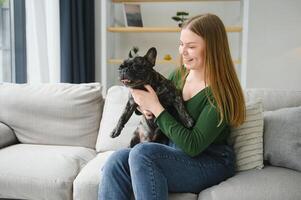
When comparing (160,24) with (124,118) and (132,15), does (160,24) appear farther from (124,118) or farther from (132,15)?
(124,118)

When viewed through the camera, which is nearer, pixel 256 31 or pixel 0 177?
pixel 0 177

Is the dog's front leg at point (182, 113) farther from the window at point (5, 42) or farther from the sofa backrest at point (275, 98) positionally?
the window at point (5, 42)

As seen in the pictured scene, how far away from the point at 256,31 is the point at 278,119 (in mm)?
1886

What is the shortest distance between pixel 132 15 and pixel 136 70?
2.12 m

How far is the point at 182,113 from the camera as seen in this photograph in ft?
5.18

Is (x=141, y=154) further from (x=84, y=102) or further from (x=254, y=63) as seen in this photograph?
(x=254, y=63)

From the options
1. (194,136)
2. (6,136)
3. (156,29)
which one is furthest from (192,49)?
(156,29)

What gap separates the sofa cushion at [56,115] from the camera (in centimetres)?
225

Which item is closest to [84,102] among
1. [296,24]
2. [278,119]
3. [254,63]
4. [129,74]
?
[129,74]

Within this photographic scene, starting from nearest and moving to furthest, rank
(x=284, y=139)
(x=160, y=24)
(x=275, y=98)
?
(x=284, y=139), (x=275, y=98), (x=160, y=24)

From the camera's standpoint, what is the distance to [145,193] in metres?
1.41

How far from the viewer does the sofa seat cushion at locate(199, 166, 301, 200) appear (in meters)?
1.51

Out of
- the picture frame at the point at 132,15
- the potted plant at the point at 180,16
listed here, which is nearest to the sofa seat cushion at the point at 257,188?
the potted plant at the point at 180,16

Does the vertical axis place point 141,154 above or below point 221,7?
below
